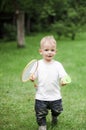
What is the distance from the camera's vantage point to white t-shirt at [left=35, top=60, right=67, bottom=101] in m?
6.46

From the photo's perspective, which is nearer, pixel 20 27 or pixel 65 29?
pixel 20 27

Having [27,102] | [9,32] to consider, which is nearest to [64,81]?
[27,102]

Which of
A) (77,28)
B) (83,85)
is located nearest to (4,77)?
(83,85)

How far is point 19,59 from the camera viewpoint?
19.0 m

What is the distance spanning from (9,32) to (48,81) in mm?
28201

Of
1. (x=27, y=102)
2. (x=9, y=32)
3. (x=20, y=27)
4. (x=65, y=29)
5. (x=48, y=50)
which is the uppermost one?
(x=48, y=50)

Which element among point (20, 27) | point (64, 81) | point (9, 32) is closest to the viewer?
point (64, 81)

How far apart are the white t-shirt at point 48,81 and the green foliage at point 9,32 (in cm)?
2722

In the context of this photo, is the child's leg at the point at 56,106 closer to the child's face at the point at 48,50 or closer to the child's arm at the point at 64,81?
the child's arm at the point at 64,81

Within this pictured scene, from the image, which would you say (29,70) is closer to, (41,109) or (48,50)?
(48,50)

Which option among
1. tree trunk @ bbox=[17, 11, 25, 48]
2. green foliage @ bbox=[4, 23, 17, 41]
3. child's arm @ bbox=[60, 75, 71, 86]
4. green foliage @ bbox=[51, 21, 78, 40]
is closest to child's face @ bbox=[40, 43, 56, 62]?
child's arm @ bbox=[60, 75, 71, 86]

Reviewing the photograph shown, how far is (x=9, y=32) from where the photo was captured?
113 ft

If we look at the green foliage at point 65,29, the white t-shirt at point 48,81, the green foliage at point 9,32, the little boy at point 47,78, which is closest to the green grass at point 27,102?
the little boy at point 47,78

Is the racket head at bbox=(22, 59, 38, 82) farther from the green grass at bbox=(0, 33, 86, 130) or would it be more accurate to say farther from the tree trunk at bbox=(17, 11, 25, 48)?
the tree trunk at bbox=(17, 11, 25, 48)
